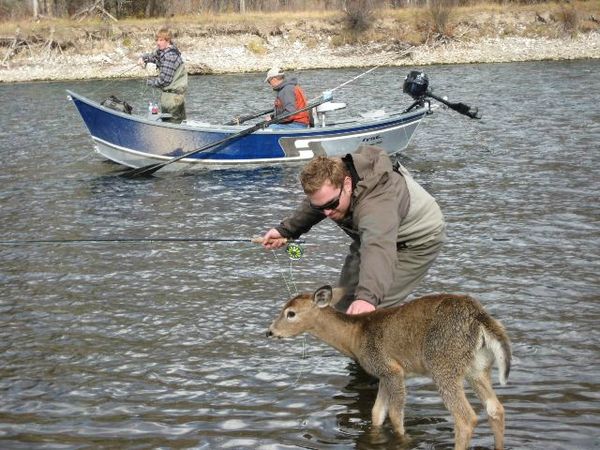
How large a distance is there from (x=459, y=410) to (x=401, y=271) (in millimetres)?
1593

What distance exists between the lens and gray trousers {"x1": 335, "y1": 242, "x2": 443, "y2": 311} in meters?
7.30

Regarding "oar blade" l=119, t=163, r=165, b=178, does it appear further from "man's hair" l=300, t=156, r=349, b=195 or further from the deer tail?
the deer tail

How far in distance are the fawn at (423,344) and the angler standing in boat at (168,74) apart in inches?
509

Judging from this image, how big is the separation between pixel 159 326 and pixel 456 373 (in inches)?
176

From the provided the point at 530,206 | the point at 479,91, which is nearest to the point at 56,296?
the point at 530,206

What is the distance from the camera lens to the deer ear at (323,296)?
6.56 metres

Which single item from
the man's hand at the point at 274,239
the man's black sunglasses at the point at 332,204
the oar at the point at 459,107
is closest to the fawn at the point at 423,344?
the man's black sunglasses at the point at 332,204

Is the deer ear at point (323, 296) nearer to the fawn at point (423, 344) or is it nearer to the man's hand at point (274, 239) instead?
the fawn at point (423, 344)

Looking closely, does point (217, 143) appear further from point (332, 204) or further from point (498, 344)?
point (498, 344)

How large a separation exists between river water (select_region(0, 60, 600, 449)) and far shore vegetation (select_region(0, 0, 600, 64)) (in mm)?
31446

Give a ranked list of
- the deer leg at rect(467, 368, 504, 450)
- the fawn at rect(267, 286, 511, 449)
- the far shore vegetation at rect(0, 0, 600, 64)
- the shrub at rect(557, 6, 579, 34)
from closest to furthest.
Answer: the fawn at rect(267, 286, 511, 449), the deer leg at rect(467, 368, 504, 450), the far shore vegetation at rect(0, 0, 600, 64), the shrub at rect(557, 6, 579, 34)

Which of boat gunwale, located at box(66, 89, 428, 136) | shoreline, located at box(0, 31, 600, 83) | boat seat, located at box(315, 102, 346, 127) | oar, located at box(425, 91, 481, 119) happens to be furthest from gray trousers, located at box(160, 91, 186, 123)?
shoreline, located at box(0, 31, 600, 83)

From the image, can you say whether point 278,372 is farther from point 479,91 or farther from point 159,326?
point 479,91

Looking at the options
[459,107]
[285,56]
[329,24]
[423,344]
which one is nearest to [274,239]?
[423,344]
